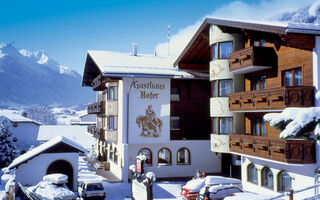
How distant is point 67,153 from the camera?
24.7 m

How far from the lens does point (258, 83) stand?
23.5 m

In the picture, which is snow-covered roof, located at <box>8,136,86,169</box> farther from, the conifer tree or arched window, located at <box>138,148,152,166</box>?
the conifer tree

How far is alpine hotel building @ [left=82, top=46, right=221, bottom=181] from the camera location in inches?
1167

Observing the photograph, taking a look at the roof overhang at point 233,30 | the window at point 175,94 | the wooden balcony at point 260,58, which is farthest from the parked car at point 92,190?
the roof overhang at point 233,30

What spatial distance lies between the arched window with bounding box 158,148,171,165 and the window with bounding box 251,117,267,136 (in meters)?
9.78

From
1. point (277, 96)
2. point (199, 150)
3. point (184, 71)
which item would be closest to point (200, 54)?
point (184, 71)

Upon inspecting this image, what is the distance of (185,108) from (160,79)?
3713 millimetres

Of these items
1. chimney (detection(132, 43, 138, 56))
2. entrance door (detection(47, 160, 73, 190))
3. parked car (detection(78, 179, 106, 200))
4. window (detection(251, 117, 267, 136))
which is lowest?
parked car (detection(78, 179, 106, 200))

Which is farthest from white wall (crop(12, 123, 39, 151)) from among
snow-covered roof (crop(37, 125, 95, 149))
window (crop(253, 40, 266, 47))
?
window (crop(253, 40, 266, 47))

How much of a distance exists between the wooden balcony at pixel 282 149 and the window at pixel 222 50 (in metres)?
7.07

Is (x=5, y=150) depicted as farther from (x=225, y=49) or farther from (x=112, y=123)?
(x=225, y=49)

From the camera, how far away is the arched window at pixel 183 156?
31.4 meters

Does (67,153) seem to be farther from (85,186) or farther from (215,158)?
(215,158)

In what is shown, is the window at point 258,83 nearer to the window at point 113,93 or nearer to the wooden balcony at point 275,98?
the wooden balcony at point 275,98
